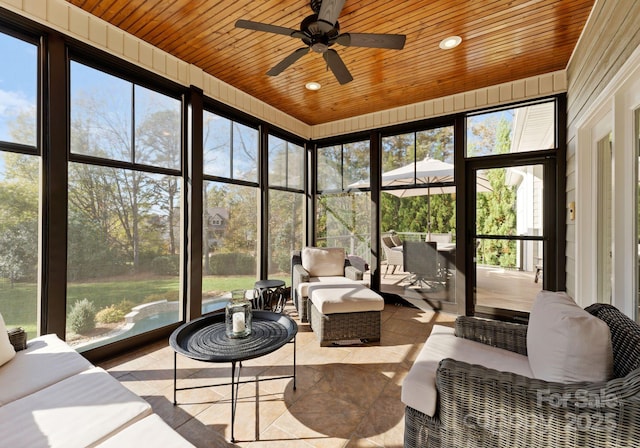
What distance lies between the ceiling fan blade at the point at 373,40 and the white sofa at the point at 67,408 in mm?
2643

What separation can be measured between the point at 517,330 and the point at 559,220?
2303mm

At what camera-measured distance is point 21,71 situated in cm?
231

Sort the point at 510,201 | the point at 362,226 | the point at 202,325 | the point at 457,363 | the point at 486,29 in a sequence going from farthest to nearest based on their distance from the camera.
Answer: the point at 362,226 → the point at 510,201 → the point at 486,29 → the point at 202,325 → the point at 457,363

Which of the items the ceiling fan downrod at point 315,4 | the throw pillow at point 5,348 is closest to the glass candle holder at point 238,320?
the throw pillow at point 5,348

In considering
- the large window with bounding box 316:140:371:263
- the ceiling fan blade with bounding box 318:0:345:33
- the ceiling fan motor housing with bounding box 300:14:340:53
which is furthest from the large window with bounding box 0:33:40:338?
the large window with bounding box 316:140:371:263

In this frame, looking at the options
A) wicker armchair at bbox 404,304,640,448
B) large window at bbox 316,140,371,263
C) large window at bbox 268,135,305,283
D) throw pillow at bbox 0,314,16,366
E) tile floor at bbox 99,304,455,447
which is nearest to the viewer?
wicker armchair at bbox 404,304,640,448

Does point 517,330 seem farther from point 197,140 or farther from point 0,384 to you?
point 197,140

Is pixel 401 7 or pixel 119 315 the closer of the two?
pixel 401 7

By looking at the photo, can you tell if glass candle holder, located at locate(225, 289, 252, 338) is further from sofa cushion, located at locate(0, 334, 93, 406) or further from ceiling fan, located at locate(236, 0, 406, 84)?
ceiling fan, located at locate(236, 0, 406, 84)

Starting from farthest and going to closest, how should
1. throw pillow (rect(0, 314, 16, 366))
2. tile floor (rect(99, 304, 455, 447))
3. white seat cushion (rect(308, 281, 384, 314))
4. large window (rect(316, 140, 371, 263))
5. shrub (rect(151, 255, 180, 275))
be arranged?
large window (rect(316, 140, 371, 263))
shrub (rect(151, 255, 180, 275))
white seat cushion (rect(308, 281, 384, 314))
tile floor (rect(99, 304, 455, 447))
throw pillow (rect(0, 314, 16, 366))

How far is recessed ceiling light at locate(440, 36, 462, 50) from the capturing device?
113 inches

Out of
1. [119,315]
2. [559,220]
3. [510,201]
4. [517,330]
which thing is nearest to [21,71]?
[119,315]

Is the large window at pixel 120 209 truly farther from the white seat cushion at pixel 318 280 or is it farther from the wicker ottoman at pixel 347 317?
the wicker ottoman at pixel 347 317

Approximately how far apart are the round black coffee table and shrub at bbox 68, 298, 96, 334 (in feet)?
3.98
